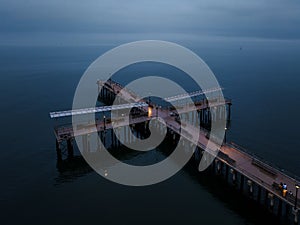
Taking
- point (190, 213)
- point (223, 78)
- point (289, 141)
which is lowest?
point (190, 213)

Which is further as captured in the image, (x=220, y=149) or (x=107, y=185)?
(x=220, y=149)

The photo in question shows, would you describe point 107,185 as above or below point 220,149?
below

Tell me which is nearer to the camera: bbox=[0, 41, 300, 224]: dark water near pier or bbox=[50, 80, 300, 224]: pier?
bbox=[0, 41, 300, 224]: dark water near pier

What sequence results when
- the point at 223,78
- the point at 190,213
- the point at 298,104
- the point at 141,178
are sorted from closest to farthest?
the point at 190,213
the point at 141,178
the point at 298,104
the point at 223,78

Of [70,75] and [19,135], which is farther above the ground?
[70,75]

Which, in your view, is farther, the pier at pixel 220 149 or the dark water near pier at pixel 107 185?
the pier at pixel 220 149

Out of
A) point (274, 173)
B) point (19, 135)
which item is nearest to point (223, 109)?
point (274, 173)

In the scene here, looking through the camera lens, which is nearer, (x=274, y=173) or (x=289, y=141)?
(x=274, y=173)

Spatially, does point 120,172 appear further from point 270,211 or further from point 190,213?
point 270,211
